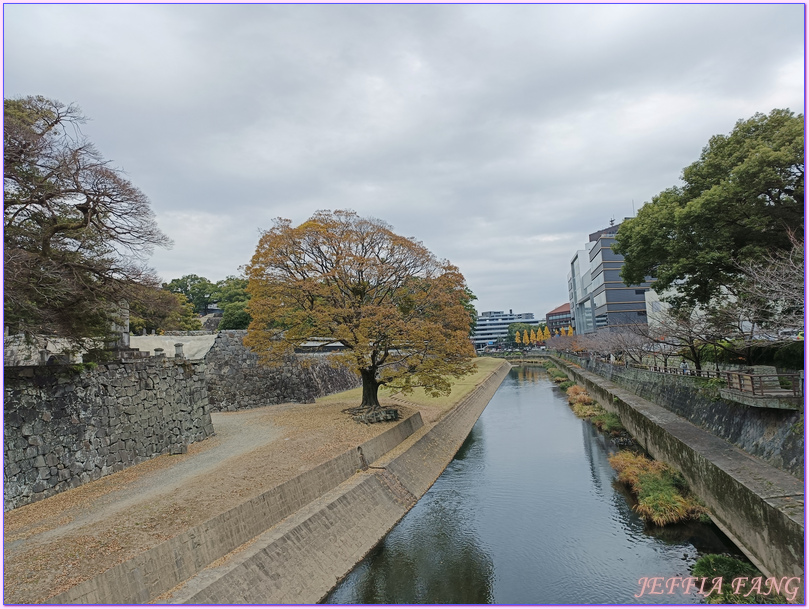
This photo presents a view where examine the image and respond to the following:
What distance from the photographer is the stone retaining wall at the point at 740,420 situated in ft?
37.4

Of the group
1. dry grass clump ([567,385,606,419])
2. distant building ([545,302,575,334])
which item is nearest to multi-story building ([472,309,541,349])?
distant building ([545,302,575,334])

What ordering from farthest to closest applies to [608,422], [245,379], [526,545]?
1. [245,379]
2. [608,422]
3. [526,545]

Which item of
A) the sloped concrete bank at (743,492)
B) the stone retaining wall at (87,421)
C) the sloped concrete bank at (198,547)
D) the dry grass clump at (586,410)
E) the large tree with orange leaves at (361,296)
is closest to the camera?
the sloped concrete bank at (198,547)

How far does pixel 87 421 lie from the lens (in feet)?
43.0

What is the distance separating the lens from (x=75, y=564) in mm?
7828

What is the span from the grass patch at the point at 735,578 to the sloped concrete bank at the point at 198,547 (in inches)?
372

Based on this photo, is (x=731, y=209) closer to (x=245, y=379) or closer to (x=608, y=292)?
(x=245, y=379)

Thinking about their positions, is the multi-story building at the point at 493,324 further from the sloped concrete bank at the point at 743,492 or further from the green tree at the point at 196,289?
the sloped concrete bank at the point at 743,492

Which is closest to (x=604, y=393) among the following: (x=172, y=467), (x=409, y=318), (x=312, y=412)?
(x=409, y=318)

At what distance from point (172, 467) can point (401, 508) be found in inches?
282

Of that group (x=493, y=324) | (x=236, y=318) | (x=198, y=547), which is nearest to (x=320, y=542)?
(x=198, y=547)

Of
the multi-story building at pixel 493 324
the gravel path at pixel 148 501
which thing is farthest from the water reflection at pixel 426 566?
the multi-story building at pixel 493 324

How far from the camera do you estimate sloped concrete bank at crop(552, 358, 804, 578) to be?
9.16 metres

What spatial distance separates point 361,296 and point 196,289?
159 feet
